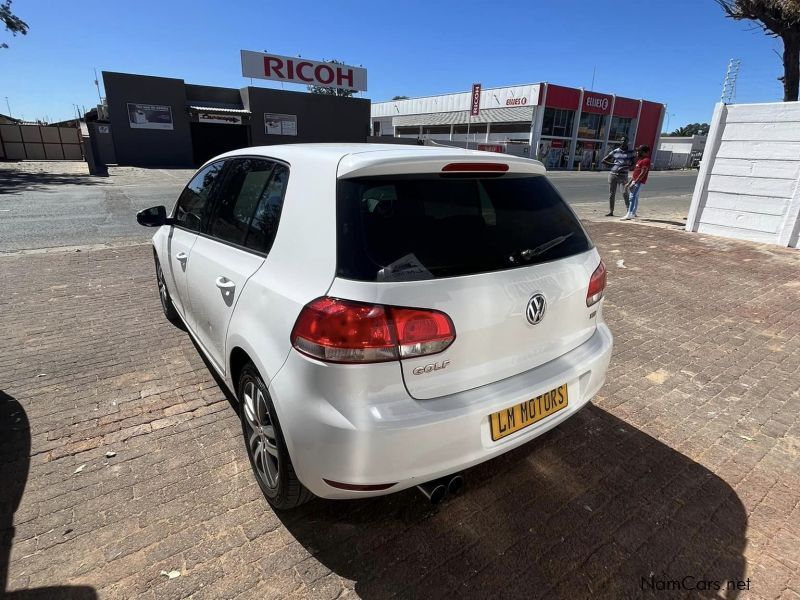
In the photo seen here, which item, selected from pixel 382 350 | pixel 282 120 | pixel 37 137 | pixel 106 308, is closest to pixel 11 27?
pixel 37 137

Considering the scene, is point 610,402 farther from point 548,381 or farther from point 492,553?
point 492,553

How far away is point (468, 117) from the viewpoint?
46.4 m

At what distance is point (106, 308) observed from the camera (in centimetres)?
484

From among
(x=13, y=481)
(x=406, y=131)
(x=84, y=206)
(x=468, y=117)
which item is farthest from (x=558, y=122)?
(x=13, y=481)

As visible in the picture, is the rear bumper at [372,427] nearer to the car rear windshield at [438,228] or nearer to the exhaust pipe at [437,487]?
the exhaust pipe at [437,487]

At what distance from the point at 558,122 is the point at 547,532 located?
1917 inches

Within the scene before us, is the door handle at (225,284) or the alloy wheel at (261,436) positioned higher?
the door handle at (225,284)

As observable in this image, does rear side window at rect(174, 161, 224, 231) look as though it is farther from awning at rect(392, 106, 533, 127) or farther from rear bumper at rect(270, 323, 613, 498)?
awning at rect(392, 106, 533, 127)

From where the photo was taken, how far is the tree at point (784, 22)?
10.6m

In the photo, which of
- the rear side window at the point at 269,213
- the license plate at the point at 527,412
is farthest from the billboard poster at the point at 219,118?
the license plate at the point at 527,412

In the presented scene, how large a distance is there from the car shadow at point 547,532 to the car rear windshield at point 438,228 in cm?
125

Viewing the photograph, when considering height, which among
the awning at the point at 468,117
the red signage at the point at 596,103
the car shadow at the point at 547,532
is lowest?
the car shadow at the point at 547,532

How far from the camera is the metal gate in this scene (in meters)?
27.7

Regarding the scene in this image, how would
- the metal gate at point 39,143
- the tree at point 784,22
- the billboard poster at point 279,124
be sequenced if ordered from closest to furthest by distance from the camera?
1. the tree at point 784,22
2. the metal gate at point 39,143
3. the billboard poster at point 279,124
